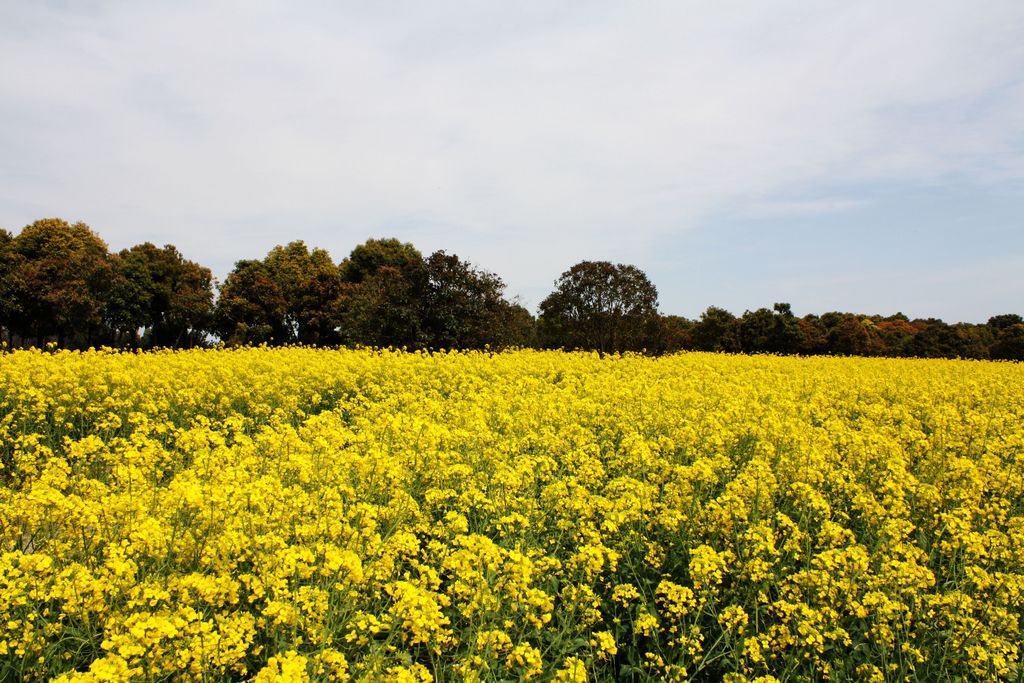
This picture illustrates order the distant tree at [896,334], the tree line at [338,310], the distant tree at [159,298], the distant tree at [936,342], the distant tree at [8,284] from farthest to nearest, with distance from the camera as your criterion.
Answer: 1. the distant tree at [896,334]
2. the distant tree at [936,342]
3. the distant tree at [159,298]
4. the distant tree at [8,284]
5. the tree line at [338,310]

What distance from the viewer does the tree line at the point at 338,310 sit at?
22825mm

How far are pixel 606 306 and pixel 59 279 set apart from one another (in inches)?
986

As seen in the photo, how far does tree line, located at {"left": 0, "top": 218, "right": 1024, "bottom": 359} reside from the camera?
2283 centimetres

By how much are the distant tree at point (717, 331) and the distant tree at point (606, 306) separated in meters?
15.9

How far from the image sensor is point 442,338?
794 inches

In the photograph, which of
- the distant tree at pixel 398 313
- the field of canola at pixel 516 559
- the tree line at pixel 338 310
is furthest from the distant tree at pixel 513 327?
the field of canola at pixel 516 559

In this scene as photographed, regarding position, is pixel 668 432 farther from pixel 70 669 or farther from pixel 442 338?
pixel 442 338

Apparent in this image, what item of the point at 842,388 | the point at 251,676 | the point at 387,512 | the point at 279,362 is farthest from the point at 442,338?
the point at 251,676

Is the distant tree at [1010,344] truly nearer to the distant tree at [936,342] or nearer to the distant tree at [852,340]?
the distant tree at [936,342]

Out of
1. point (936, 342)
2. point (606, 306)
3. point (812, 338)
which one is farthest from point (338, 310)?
point (936, 342)

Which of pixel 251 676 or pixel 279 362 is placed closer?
pixel 251 676

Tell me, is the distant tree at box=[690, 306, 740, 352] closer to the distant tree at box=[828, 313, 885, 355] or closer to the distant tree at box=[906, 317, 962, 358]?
the distant tree at box=[828, 313, 885, 355]

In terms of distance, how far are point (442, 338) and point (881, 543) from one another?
16.4 m

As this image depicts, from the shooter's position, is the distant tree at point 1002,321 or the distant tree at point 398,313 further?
the distant tree at point 1002,321
